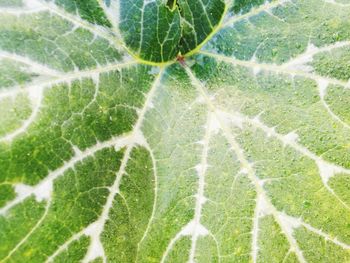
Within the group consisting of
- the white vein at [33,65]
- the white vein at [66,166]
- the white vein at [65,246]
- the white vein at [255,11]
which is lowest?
the white vein at [65,246]

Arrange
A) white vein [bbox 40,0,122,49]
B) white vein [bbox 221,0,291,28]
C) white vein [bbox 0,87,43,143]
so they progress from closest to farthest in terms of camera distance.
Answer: white vein [bbox 0,87,43,143]
white vein [bbox 40,0,122,49]
white vein [bbox 221,0,291,28]

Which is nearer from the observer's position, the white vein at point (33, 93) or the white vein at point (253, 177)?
the white vein at point (33, 93)

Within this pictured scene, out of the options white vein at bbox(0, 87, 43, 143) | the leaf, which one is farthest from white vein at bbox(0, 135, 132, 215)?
white vein at bbox(0, 87, 43, 143)

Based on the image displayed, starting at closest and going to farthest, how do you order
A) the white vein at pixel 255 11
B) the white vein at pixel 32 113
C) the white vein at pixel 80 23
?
1. the white vein at pixel 32 113
2. the white vein at pixel 80 23
3. the white vein at pixel 255 11

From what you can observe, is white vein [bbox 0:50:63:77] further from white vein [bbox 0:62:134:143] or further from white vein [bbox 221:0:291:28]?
white vein [bbox 221:0:291:28]

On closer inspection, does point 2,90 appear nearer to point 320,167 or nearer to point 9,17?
point 9,17

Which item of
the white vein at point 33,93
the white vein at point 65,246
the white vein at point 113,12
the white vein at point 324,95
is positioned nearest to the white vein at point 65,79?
the white vein at point 33,93

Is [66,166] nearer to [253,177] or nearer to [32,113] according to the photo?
[32,113]

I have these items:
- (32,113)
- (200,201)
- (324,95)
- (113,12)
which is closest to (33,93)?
(32,113)

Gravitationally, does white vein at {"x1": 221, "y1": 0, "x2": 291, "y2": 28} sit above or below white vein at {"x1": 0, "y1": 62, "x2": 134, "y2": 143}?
below

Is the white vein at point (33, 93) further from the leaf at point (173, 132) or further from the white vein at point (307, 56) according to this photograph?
the white vein at point (307, 56)
